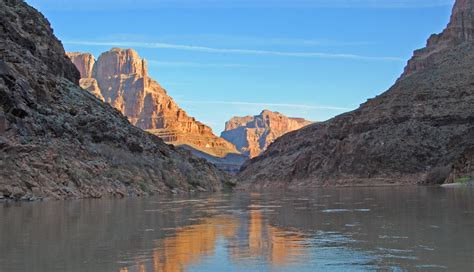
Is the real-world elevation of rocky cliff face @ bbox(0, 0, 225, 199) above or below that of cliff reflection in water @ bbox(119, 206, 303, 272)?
above

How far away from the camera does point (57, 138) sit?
53.4m

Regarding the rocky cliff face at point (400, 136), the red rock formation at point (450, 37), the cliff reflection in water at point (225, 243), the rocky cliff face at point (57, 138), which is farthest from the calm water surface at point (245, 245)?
the red rock formation at point (450, 37)

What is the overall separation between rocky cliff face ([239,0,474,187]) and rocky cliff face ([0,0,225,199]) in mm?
43753

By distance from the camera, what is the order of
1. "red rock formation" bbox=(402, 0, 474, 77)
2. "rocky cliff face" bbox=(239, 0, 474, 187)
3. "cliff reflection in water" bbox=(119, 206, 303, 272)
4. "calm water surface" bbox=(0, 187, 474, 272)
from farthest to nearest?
1. "red rock formation" bbox=(402, 0, 474, 77)
2. "rocky cliff face" bbox=(239, 0, 474, 187)
3. "cliff reflection in water" bbox=(119, 206, 303, 272)
4. "calm water surface" bbox=(0, 187, 474, 272)

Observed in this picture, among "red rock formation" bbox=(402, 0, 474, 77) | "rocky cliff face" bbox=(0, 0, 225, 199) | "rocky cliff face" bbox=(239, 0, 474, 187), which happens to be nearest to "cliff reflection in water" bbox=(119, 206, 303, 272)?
"rocky cliff face" bbox=(0, 0, 225, 199)

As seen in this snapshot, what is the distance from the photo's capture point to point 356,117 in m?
137

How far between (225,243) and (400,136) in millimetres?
111428

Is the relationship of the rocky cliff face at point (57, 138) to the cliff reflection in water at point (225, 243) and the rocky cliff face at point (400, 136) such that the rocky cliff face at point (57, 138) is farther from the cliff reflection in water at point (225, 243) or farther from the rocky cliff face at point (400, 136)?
the rocky cliff face at point (400, 136)

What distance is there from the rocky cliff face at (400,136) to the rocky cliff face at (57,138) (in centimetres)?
4375

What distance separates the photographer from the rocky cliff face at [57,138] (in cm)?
4422

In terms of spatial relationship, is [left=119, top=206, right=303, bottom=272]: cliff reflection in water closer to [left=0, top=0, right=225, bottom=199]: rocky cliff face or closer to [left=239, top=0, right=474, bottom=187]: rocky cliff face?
[left=0, top=0, right=225, bottom=199]: rocky cliff face

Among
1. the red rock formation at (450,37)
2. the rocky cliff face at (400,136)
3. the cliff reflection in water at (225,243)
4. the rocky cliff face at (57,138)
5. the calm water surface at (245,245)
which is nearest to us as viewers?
the calm water surface at (245,245)

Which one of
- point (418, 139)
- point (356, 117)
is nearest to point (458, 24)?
point (356, 117)

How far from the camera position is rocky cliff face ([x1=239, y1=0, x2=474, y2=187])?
112 m
